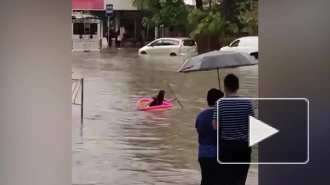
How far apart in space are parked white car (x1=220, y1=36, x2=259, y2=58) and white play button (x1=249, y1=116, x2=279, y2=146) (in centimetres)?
43

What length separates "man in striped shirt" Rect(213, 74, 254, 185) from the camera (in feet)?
13.9

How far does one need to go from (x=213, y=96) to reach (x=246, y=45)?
17.5 inches

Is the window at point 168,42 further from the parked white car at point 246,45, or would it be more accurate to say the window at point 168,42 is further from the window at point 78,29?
the window at point 78,29

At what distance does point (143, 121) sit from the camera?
8430 millimetres

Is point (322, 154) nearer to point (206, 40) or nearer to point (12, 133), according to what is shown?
point (206, 40)

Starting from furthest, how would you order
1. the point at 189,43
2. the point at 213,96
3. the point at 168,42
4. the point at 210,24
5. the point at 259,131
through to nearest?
the point at 168,42 → the point at 189,43 → the point at 210,24 → the point at 213,96 → the point at 259,131

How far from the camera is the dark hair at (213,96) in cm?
439

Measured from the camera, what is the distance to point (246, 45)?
463cm

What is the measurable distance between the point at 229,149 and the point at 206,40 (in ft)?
3.21

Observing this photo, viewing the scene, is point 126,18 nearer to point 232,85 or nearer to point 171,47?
point 171,47

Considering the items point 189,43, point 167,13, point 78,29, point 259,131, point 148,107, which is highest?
point 167,13

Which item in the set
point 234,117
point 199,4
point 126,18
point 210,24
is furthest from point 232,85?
point 126,18

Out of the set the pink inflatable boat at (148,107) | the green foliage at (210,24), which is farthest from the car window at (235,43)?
the pink inflatable boat at (148,107)

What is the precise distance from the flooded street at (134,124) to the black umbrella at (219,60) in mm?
63
